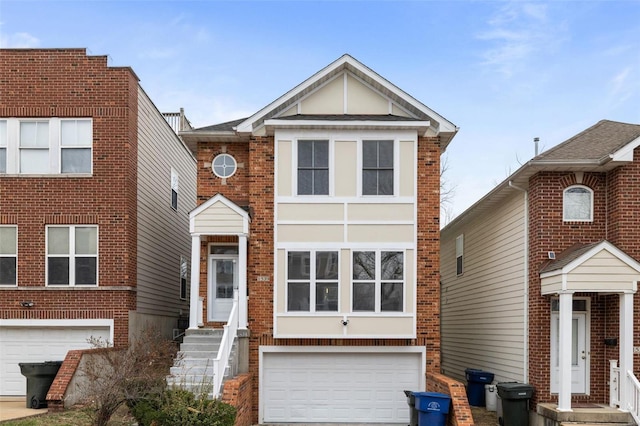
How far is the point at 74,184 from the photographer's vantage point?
17.7m

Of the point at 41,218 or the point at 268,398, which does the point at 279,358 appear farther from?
the point at 41,218

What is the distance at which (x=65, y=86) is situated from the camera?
701 inches

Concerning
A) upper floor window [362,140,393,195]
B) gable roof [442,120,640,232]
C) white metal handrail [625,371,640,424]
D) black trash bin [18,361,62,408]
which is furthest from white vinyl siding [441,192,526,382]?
black trash bin [18,361,62,408]

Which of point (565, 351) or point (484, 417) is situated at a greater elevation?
point (565, 351)

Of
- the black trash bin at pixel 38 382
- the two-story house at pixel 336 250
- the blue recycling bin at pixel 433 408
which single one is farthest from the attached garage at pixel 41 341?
the blue recycling bin at pixel 433 408

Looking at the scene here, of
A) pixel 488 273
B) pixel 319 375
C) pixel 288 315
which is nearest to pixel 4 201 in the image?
pixel 288 315

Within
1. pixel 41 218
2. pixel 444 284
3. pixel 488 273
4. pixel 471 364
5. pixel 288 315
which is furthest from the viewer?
pixel 444 284

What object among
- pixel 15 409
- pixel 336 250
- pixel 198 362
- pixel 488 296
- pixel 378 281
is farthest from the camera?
pixel 488 296

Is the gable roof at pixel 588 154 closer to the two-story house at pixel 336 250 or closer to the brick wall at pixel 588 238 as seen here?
the brick wall at pixel 588 238

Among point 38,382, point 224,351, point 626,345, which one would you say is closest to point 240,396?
point 224,351

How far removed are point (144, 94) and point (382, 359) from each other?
1006 centimetres

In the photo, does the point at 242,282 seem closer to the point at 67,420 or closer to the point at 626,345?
the point at 67,420

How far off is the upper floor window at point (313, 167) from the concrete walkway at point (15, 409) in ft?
25.8

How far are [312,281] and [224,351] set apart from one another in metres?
3.10
